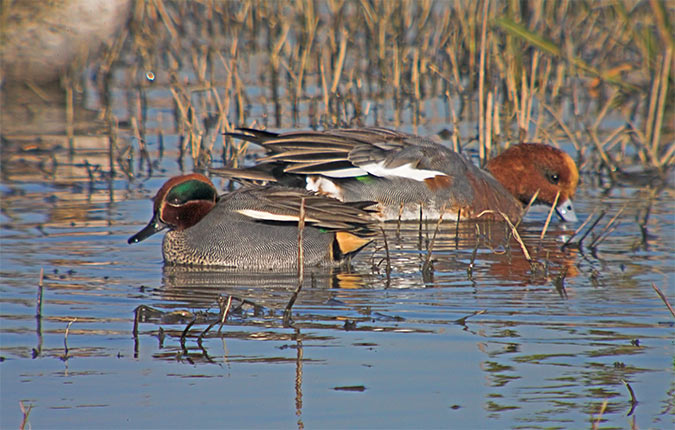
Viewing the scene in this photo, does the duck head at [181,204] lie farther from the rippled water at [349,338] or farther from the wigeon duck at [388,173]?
the wigeon duck at [388,173]

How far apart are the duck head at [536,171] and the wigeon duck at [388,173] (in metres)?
0.01

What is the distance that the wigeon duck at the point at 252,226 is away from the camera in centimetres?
570

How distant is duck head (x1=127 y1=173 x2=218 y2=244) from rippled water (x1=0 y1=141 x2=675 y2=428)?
7.7 inches

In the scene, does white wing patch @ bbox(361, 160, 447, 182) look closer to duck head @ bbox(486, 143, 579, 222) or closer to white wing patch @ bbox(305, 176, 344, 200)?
white wing patch @ bbox(305, 176, 344, 200)

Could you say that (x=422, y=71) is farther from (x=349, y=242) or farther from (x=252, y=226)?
(x=252, y=226)

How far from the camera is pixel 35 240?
6289 millimetres

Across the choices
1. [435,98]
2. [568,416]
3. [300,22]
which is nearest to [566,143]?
[435,98]

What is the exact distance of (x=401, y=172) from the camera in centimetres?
704

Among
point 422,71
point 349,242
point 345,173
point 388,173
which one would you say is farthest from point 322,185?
point 422,71

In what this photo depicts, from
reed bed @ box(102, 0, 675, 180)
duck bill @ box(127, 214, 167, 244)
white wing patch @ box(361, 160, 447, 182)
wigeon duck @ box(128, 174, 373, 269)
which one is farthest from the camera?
reed bed @ box(102, 0, 675, 180)

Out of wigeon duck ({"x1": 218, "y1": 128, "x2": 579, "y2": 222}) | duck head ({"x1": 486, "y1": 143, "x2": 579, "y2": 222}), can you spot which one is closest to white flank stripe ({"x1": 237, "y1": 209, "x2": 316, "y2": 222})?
wigeon duck ({"x1": 218, "y1": 128, "x2": 579, "y2": 222})

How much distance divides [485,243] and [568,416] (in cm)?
273

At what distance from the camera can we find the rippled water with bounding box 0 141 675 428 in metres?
3.54

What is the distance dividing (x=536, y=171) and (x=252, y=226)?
8.17 feet
